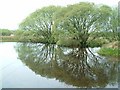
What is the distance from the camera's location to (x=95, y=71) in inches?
371

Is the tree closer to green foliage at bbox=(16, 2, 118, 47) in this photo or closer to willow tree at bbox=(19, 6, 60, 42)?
green foliage at bbox=(16, 2, 118, 47)

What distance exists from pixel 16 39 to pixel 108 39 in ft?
42.5

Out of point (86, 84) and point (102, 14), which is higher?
point (102, 14)

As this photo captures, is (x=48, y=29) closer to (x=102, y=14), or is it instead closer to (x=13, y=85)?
(x=102, y=14)

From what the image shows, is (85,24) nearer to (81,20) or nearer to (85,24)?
(85,24)

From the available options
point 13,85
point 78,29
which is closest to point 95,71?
point 13,85

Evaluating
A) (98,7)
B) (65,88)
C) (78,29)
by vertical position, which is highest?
(98,7)

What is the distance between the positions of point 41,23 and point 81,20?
708cm

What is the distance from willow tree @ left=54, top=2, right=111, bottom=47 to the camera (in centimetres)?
2080

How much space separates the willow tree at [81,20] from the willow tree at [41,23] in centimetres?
505

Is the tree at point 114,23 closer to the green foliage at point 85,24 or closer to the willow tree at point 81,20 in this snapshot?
the green foliage at point 85,24

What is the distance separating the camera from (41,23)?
92.1ft

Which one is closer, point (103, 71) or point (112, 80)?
point (112, 80)

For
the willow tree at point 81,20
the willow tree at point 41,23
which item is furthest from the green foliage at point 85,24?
the willow tree at point 41,23
